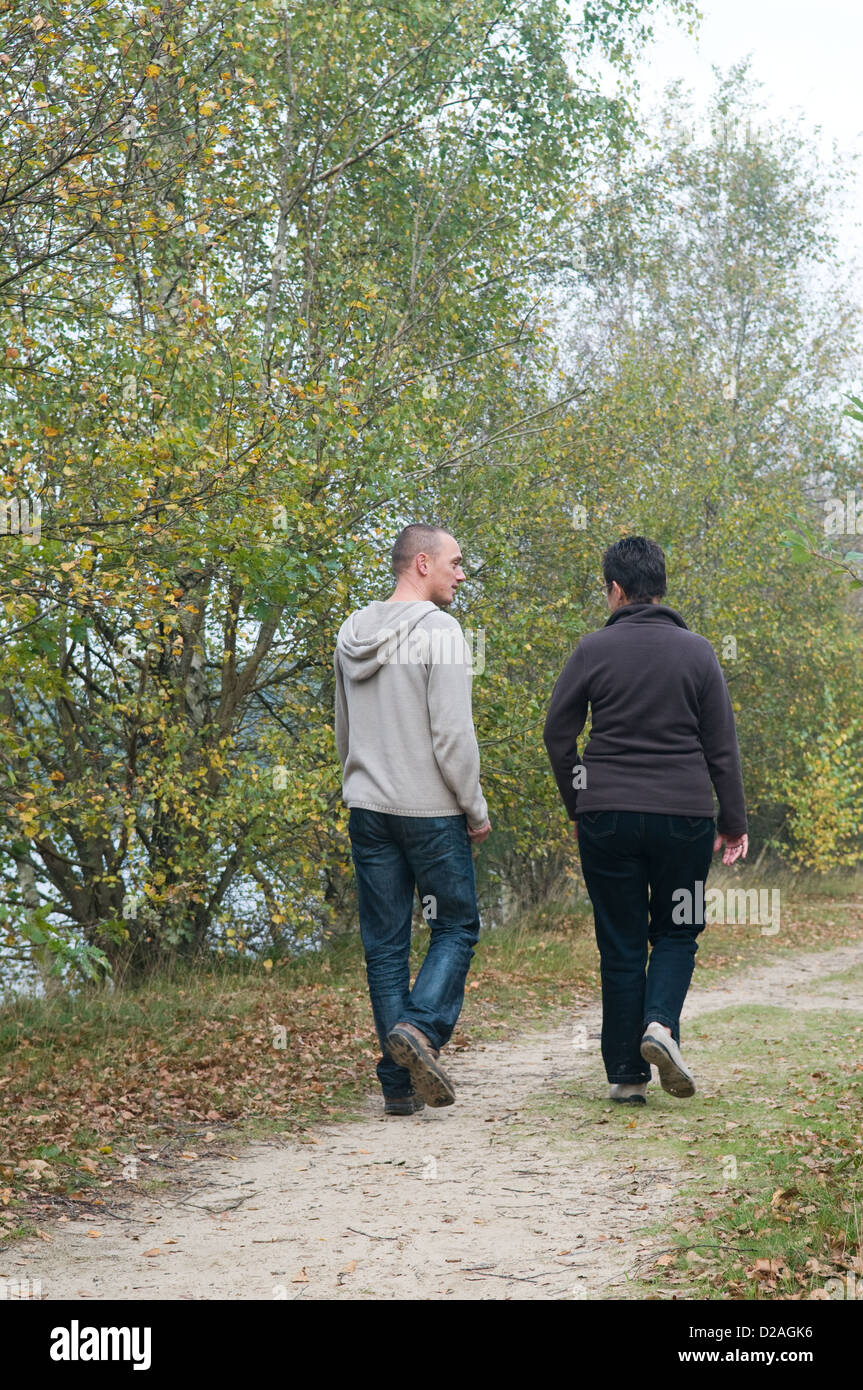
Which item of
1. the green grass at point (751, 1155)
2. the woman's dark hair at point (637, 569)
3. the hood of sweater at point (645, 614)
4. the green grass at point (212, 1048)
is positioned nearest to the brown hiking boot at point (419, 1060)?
the green grass at point (751, 1155)

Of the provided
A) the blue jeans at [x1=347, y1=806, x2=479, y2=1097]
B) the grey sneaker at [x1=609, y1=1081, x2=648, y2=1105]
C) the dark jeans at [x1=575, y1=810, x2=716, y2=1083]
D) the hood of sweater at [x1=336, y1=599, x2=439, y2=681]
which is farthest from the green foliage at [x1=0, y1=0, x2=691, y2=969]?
the grey sneaker at [x1=609, y1=1081, x2=648, y2=1105]

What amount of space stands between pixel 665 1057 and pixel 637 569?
79.5 inches

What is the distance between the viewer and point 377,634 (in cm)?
539

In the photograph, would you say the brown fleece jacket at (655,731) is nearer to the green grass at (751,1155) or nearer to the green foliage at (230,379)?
the green grass at (751,1155)

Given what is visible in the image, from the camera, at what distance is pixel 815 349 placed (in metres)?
25.1

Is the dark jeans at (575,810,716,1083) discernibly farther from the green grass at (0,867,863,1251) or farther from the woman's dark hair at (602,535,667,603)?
the green grass at (0,867,863,1251)

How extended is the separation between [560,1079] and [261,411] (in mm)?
4108

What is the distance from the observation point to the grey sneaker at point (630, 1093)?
5504mm

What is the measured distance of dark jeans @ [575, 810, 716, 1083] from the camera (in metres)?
5.36

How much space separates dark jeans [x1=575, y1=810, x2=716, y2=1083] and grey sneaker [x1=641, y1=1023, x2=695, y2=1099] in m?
0.14

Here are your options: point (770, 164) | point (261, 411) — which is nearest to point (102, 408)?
point (261, 411)

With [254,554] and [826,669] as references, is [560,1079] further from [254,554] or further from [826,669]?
[826,669]

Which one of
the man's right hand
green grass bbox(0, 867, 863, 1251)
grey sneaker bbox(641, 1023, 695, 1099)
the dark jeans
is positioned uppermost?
the man's right hand

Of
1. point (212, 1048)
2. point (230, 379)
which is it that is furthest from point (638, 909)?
point (230, 379)
